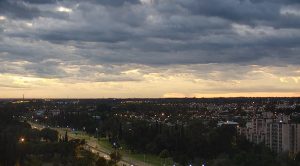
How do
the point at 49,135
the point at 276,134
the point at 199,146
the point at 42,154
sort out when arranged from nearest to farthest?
1. the point at 42,154
2. the point at 199,146
3. the point at 276,134
4. the point at 49,135

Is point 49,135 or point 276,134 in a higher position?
point 276,134

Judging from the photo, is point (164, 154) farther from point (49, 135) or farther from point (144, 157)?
point (49, 135)

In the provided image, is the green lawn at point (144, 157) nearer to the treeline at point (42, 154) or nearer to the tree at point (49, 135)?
the treeline at point (42, 154)

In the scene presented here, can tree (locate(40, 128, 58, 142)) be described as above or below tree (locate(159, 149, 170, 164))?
above

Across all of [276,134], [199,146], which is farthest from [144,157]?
[276,134]

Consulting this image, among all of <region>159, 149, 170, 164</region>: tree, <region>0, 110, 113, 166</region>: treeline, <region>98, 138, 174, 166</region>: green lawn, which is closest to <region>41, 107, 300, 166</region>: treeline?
<region>159, 149, 170, 164</region>: tree

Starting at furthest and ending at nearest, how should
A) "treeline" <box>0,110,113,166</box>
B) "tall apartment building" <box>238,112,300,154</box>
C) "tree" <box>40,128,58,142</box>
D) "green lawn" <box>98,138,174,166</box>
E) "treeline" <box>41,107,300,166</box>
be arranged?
"tree" <box>40,128,58,142</box> → "tall apartment building" <box>238,112,300,154</box> → "green lawn" <box>98,138,174,166</box> → "treeline" <box>0,110,113,166</box> → "treeline" <box>41,107,300,166</box>

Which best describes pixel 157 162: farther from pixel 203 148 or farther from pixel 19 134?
pixel 19 134

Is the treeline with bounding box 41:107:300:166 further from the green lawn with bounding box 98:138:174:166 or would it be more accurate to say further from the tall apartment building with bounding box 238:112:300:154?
the tall apartment building with bounding box 238:112:300:154
